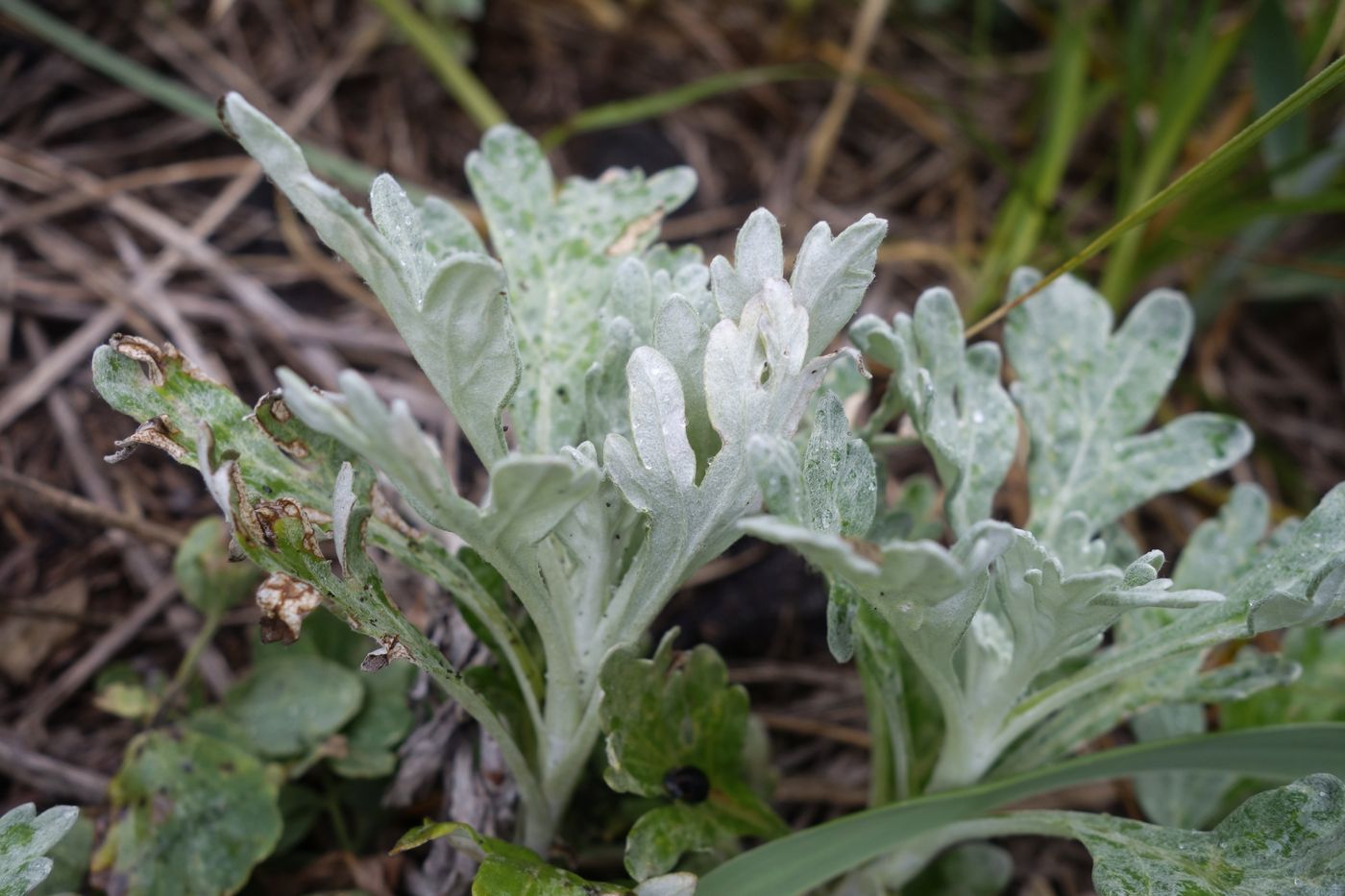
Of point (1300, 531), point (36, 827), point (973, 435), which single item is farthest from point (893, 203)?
point (36, 827)

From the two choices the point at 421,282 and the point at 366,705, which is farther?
the point at 366,705

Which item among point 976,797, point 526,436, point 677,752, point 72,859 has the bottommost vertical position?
point 976,797

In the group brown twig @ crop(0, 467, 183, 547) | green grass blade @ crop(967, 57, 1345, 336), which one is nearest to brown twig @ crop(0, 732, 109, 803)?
brown twig @ crop(0, 467, 183, 547)

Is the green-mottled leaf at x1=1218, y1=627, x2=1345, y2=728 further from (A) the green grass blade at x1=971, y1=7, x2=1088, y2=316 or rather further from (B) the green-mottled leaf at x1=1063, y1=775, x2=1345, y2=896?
(A) the green grass blade at x1=971, y1=7, x2=1088, y2=316

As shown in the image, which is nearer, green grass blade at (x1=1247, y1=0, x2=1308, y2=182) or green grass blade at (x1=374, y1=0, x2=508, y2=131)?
green grass blade at (x1=1247, y1=0, x2=1308, y2=182)

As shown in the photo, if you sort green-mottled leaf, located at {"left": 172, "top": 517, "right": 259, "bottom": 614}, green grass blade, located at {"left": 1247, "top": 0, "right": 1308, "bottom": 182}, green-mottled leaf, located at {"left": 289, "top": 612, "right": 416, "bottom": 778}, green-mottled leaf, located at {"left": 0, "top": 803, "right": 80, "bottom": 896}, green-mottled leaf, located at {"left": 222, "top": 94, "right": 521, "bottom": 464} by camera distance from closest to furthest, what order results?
green-mottled leaf, located at {"left": 222, "top": 94, "right": 521, "bottom": 464} < green-mottled leaf, located at {"left": 0, "top": 803, "right": 80, "bottom": 896} < green-mottled leaf, located at {"left": 289, "top": 612, "right": 416, "bottom": 778} < green-mottled leaf, located at {"left": 172, "top": 517, "right": 259, "bottom": 614} < green grass blade, located at {"left": 1247, "top": 0, "right": 1308, "bottom": 182}

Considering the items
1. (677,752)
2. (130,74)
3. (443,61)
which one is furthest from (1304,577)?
(130,74)

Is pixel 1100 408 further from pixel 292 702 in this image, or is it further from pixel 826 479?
pixel 292 702
